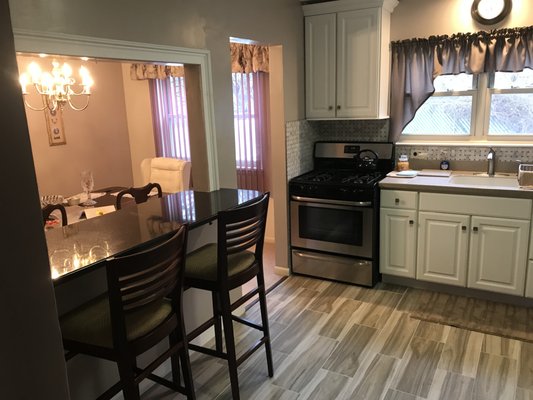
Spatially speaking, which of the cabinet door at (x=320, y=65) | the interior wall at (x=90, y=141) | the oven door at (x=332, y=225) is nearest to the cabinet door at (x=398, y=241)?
the oven door at (x=332, y=225)

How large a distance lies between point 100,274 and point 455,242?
2485 millimetres

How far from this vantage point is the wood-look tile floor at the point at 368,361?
2.30 m

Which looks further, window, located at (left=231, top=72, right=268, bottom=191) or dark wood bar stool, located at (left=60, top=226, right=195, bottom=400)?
window, located at (left=231, top=72, right=268, bottom=191)

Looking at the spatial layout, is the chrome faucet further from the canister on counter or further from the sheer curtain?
the sheer curtain

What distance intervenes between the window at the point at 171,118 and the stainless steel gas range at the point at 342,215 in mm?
1707

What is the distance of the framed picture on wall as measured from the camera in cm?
417

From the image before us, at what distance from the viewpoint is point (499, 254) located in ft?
10.0

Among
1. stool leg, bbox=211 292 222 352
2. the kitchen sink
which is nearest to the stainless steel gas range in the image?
the kitchen sink

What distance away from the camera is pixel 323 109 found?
373 cm

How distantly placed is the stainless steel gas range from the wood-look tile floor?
0.40 metres

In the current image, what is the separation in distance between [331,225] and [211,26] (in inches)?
70.5

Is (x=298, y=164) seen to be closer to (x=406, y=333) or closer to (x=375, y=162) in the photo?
(x=375, y=162)

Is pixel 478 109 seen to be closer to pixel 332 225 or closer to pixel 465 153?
pixel 465 153

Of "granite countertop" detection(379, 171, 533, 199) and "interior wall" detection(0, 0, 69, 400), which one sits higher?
"interior wall" detection(0, 0, 69, 400)
